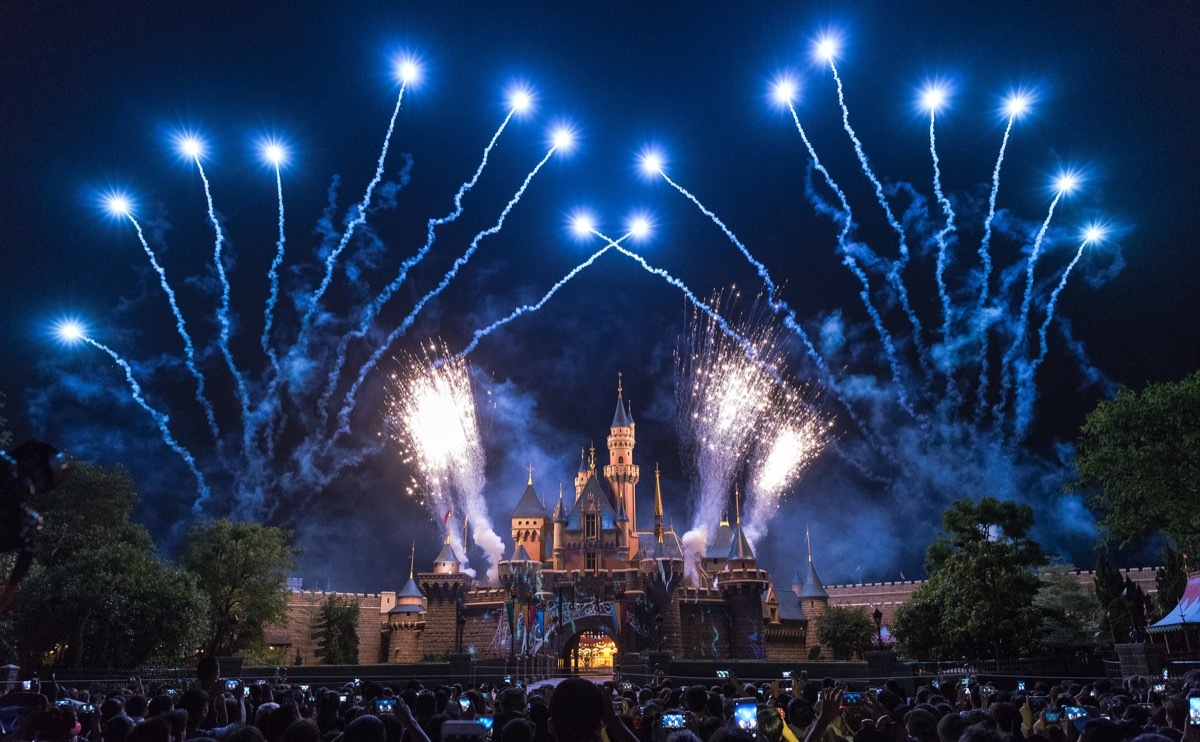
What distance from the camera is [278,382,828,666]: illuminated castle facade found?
60.3 m

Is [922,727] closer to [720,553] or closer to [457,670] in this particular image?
[457,670]

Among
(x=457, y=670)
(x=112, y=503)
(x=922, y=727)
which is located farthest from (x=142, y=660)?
(x=922, y=727)

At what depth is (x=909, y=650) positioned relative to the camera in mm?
39344

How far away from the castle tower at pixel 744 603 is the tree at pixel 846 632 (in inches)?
199

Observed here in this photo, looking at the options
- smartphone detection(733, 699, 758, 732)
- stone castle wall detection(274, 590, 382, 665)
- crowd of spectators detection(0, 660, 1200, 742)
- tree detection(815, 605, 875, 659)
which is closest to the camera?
crowd of spectators detection(0, 660, 1200, 742)

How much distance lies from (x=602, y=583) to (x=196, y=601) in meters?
30.6

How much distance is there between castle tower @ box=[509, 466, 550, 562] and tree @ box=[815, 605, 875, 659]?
24810 millimetres

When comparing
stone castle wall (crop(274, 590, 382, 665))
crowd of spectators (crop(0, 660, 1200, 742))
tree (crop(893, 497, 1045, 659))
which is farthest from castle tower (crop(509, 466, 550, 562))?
crowd of spectators (crop(0, 660, 1200, 742))

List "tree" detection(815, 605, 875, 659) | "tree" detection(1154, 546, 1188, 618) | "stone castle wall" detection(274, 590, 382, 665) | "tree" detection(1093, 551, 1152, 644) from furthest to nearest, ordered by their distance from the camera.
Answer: "stone castle wall" detection(274, 590, 382, 665)
"tree" detection(815, 605, 875, 659)
"tree" detection(1093, 551, 1152, 644)
"tree" detection(1154, 546, 1188, 618)

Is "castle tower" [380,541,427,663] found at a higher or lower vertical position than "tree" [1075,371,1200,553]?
lower

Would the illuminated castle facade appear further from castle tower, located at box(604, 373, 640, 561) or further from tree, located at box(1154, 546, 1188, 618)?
tree, located at box(1154, 546, 1188, 618)

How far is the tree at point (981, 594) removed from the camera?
33.8 m

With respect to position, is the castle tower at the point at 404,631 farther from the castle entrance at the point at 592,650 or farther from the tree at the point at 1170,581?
the tree at the point at 1170,581

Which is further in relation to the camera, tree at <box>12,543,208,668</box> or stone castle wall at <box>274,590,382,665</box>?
stone castle wall at <box>274,590,382,665</box>
